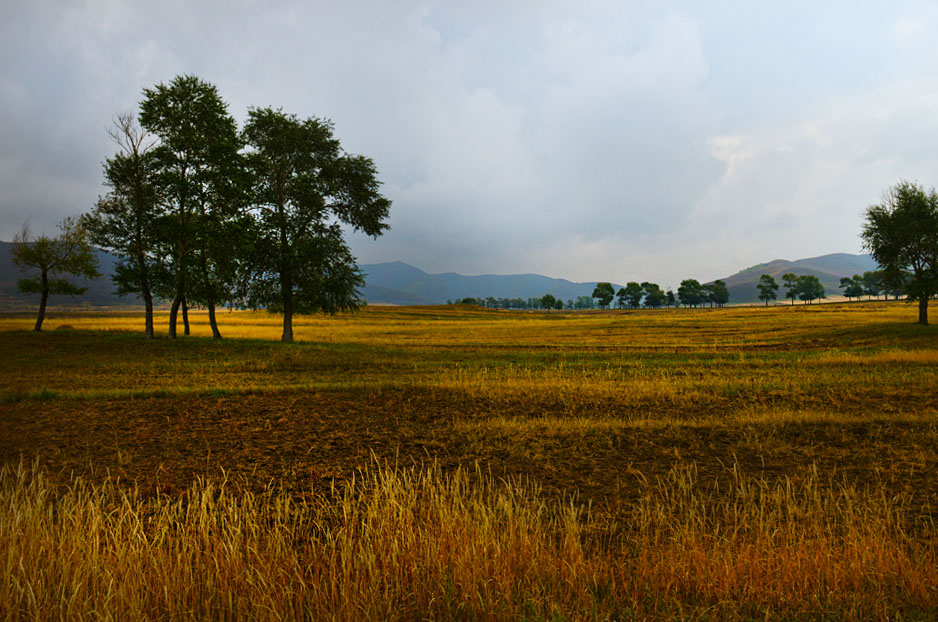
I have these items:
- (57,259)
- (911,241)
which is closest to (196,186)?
(57,259)

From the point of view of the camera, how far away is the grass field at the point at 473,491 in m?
4.88

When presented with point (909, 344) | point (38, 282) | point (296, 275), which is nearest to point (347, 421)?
point (296, 275)

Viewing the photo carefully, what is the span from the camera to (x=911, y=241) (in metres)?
46.1

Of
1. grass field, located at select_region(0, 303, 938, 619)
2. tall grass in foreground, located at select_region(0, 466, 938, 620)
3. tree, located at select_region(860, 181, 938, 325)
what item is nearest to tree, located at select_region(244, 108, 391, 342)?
grass field, located at select_region(0, 303, 938, 619)

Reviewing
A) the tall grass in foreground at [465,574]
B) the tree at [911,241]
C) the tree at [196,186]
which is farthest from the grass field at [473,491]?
the tree at [911,241]

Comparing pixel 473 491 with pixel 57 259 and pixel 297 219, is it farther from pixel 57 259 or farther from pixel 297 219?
pixel 57 259

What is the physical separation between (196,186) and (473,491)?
118 ft

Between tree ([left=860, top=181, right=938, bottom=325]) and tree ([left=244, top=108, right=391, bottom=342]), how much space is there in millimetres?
52242

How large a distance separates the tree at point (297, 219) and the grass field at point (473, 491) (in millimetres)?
13535

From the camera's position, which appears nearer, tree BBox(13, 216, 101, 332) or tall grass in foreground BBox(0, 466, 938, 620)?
tall grass in foreground BBox(0, 466, 938, 620)

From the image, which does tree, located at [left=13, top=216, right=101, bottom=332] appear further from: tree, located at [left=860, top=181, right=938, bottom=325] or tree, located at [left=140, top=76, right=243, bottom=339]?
tree, located at [left=860, top=181, right=938, bottom=325]

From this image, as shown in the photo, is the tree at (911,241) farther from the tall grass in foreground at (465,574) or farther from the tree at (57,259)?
the tree at (57,259)

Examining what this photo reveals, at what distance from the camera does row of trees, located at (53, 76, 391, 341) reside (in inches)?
1345

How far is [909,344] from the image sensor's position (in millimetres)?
35000
